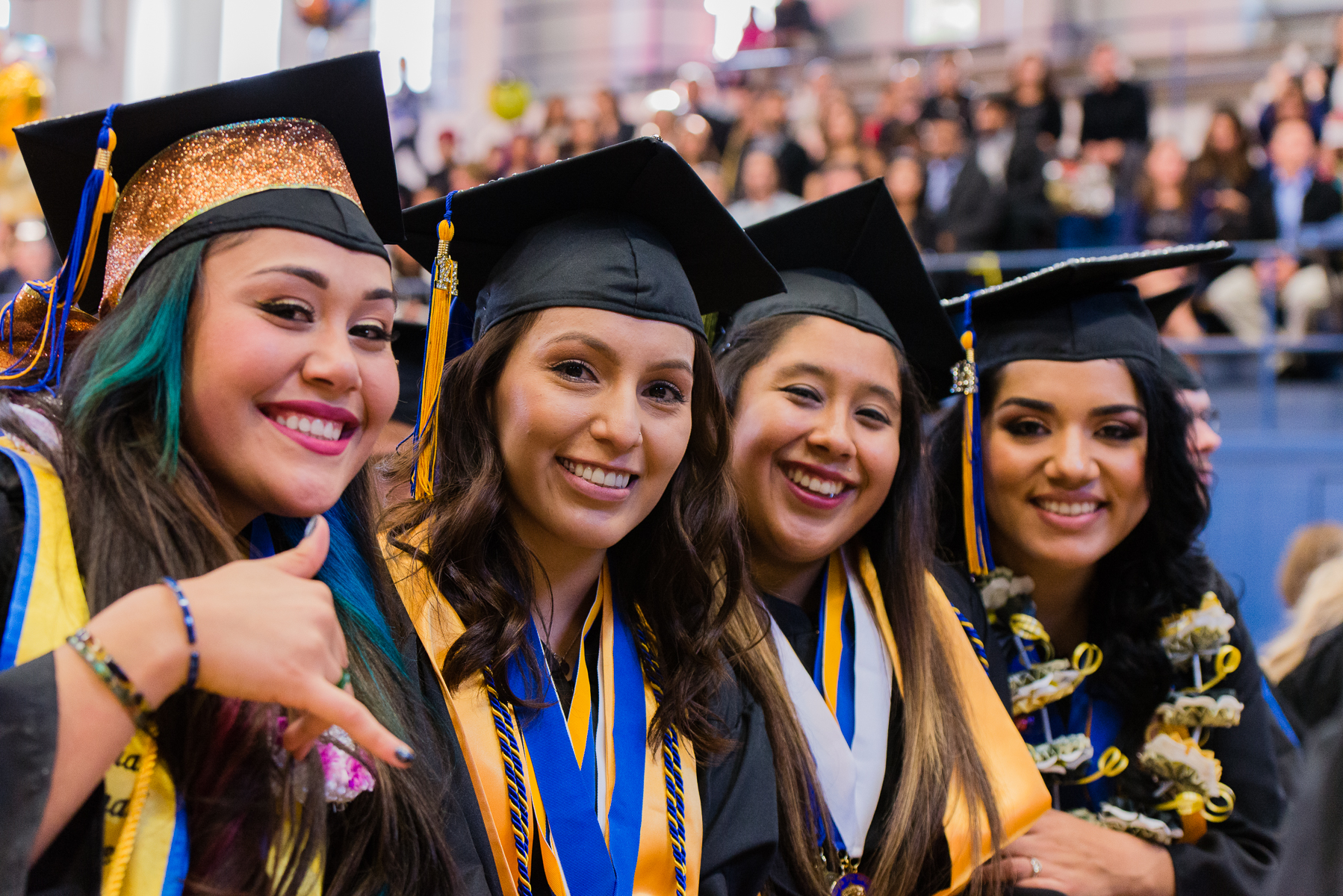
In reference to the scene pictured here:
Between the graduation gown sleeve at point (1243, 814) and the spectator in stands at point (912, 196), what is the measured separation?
530cm

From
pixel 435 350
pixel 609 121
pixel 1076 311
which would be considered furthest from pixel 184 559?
pixel 609 121

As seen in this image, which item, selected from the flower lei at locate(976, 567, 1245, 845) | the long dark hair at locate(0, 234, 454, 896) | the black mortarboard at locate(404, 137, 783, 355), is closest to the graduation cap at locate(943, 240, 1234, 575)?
the flower lei at locate(976, 567, 1245, 845)

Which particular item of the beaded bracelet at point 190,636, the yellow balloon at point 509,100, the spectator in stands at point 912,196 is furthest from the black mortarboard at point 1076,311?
the yellow balloon at point 509,100

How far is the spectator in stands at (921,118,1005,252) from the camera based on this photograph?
8.02 meters

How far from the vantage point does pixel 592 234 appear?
2.02m

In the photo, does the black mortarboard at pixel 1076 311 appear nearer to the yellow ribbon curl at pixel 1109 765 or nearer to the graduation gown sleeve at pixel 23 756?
the yellow ribbon curl at pixel 1109 765

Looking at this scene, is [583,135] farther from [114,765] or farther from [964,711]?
[114,765]

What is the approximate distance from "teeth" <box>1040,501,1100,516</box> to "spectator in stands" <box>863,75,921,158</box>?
6706 mm

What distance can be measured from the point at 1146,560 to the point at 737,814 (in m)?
1.42

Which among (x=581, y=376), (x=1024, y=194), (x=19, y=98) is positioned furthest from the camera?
(x=1024, y=194)

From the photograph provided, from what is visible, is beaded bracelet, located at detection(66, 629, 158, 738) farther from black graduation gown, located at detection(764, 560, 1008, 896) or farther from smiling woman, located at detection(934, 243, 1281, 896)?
smiling woman, located at detection(934, 243, 1281, 896)

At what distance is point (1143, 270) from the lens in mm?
2752

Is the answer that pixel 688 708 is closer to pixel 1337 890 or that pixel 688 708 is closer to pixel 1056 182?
pixel 1337 890

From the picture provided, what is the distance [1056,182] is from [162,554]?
25.7 feet
